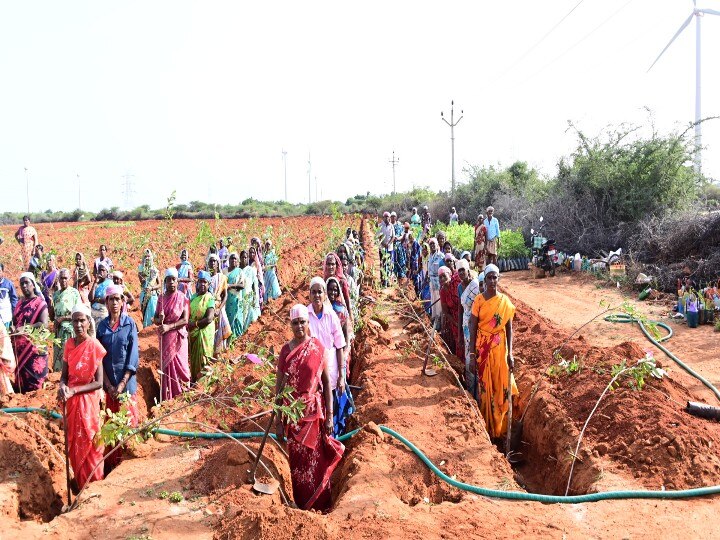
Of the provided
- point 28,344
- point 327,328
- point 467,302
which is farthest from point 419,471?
point 28,344

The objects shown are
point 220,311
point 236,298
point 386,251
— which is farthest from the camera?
→ point 386,251

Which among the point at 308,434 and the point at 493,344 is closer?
the point at 308,434

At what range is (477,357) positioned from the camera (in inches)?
282

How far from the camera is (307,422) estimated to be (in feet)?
17.8

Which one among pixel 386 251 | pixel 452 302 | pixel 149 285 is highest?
pixel 386 251

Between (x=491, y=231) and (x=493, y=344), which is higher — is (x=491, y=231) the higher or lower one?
the higher one

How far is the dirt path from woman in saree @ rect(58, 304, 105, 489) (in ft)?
21.0

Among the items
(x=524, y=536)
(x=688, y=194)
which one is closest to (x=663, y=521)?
(x=524, y=536)

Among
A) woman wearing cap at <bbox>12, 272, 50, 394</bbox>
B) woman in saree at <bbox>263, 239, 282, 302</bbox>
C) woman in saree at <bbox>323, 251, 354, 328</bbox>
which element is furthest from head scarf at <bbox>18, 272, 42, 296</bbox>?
woman in saree at <bbox>263, 239, 282, 302</bbox>

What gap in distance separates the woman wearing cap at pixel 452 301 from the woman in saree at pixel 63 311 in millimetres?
4748

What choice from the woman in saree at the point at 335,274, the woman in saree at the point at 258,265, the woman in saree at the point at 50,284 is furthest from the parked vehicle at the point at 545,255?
the woman in saree at the point at 50,284

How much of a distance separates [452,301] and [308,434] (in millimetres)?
4357

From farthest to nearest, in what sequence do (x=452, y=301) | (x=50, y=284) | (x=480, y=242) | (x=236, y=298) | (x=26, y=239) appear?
1. (x=480, y=242)
2. (x=26, y=239)
3. (x=236, y=298)
4. (x=50, y=284)
5. (x=452, y=301)

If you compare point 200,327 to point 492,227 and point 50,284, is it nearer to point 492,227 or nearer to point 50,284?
point 50,284
